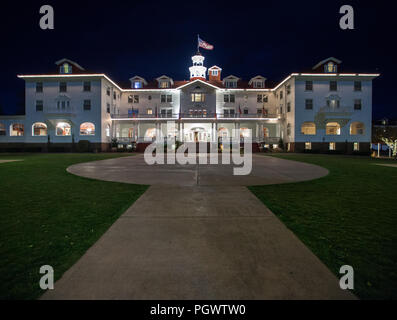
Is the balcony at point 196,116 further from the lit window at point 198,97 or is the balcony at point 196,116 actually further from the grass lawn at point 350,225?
the grass lawn at point 350,225

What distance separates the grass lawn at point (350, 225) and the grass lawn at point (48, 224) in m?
3.61

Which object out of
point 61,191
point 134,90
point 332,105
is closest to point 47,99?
point 134,90

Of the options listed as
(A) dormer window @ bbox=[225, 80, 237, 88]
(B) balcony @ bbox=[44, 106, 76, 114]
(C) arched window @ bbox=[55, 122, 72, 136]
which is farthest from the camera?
(A) dormer window @ bbox=[225, 80, 237, 88]

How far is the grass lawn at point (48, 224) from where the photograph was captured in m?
2.72

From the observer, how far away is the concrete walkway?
239cm

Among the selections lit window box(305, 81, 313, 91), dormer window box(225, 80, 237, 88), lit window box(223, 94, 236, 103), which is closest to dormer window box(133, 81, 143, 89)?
lit window box(223, 94, 236, 103)

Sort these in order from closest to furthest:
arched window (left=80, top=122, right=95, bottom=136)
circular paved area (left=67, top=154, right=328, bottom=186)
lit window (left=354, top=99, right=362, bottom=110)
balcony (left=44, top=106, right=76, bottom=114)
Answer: circular paved area (left=67, top=154, right=328, bottom=186)
lit window (left=354, top=99, right=362, bottom=110)
balcony (left=44, top=106, right=76, bottom=114)
arched window (left=80, top=122, right=95, bottom=136)

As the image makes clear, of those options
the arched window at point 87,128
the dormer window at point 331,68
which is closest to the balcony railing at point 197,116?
the arched window at point 87,128

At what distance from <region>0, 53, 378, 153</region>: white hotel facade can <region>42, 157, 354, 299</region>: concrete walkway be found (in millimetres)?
33606

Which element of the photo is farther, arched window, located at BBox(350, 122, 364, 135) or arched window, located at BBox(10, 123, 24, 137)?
arched window, located at BBox(10, 123, 24, 137)

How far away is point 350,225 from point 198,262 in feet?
10.7

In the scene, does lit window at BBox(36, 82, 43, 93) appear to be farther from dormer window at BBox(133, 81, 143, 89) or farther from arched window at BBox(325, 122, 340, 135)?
arched window at BBox(325, 122, 340, 135)

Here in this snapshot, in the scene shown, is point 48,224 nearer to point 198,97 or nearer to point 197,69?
point 198,97

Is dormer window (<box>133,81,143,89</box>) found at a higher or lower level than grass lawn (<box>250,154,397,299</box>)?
higher
